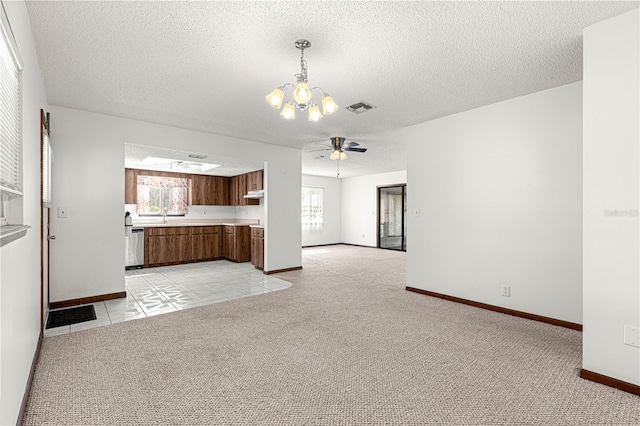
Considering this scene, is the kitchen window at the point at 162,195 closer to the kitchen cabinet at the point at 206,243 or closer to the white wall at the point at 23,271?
the kitchen cabinet at the point at 206,243

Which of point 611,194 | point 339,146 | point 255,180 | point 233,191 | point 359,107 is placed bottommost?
point 611,194

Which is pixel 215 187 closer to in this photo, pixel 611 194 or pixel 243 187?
pixel 243 187

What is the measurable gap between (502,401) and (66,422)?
2.49 m

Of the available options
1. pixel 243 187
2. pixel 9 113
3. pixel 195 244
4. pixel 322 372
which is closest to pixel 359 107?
pixel 322 372

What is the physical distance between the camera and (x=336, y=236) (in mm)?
11102

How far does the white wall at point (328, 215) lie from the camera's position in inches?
405

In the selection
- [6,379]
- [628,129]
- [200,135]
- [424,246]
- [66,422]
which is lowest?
[66,422]

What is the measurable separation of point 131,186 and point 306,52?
19.5 ft

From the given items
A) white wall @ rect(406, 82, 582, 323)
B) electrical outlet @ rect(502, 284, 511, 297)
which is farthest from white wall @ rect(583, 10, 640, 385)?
electrical outlet @ rect(502, 284, 511, 297)

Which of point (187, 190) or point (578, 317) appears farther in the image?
point (187, 190)

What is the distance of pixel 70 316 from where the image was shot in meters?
3.52

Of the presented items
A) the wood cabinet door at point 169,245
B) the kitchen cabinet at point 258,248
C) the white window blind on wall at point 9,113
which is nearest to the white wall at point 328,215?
the kitchen cabinet at point 258,248

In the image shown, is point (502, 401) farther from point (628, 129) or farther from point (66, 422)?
point (66, 422)

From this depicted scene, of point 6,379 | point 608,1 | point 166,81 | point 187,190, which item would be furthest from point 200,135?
point 608,1
